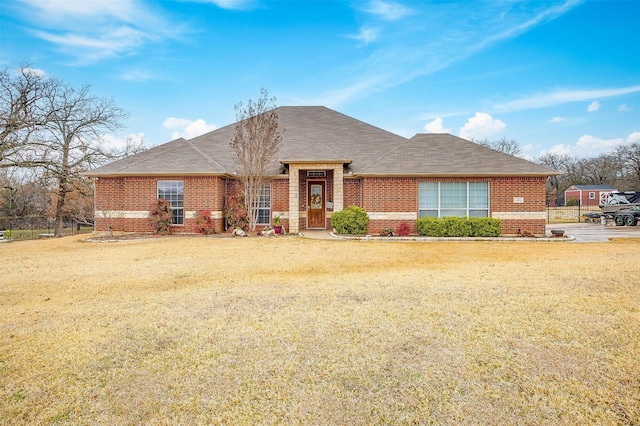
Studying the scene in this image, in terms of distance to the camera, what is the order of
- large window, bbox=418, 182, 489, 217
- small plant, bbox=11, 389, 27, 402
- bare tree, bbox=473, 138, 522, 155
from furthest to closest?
1. bare tree, bbox=473, 138, 522, 155
2. large window, bbox=418, 182, 489, 217
3. small plant, bbox=11, 389, 27, 402

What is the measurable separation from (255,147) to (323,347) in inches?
551

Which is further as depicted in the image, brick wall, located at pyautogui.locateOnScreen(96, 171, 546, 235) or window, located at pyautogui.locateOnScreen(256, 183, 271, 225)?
window, located at pyautogui.locateOnScreen(256, 183, 271, 225)

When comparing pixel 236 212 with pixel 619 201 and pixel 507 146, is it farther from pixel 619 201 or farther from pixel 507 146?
pixel 507 146

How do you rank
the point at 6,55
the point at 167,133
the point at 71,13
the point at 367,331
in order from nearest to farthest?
the point at 367,331
the point at 71,13
the point at 6,55
the point at 167,133

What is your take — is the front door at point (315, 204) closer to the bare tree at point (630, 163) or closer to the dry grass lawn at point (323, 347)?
the dry grass lawn at point (323, 347)

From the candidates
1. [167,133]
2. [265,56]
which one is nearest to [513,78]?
[265,56]

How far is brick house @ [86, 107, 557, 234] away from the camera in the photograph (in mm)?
16703

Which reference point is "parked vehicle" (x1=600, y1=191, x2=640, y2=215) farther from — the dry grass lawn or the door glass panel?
the dry grass lawn

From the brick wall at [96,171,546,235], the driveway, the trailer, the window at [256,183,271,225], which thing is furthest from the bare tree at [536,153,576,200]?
the window at [256,183,271,225]

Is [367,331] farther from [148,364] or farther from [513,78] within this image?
[513,78]

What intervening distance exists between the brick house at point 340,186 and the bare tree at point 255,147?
85 cm

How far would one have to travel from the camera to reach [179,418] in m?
2.92

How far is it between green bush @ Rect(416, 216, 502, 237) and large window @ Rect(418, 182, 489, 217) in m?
0.93

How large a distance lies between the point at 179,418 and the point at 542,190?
59.6 feet
